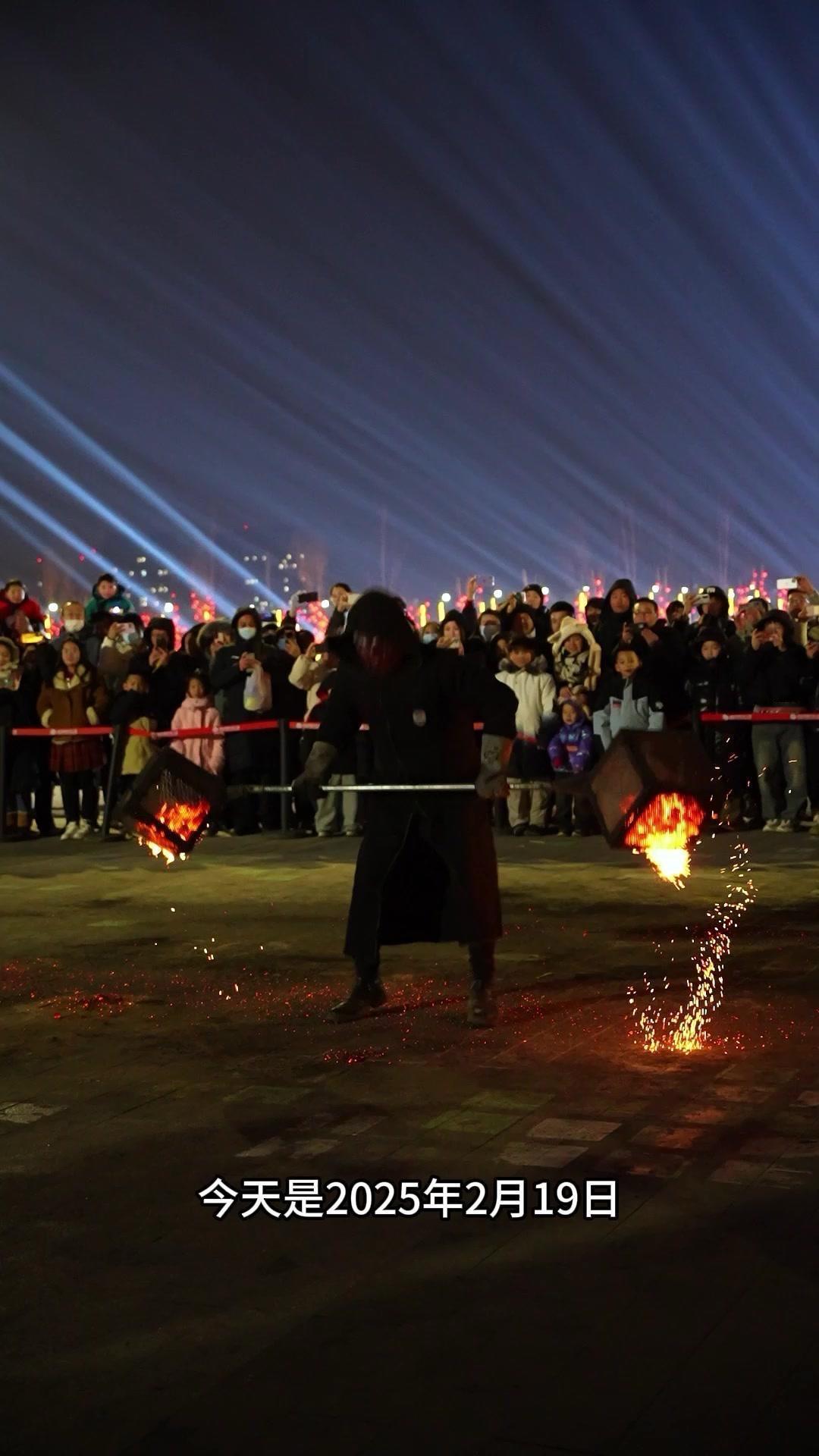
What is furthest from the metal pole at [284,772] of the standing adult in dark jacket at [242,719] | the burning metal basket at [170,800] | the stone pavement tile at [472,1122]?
the stone pavement tile at [472,1122]

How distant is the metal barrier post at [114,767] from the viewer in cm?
1895

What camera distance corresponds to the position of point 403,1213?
581 cm

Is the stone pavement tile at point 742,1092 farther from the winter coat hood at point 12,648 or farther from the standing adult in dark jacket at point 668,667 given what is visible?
the winter coat hood at point 12,648

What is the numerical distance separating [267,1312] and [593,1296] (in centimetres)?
87

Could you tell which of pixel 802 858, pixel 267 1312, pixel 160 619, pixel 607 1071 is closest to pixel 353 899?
pixel 607 1071

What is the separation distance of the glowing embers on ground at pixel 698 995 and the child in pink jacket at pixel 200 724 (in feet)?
22.8

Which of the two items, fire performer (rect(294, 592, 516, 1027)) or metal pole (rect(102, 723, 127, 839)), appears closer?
fire performer (rect(294, 592, 516, 1027))

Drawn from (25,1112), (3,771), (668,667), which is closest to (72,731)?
(3,771)

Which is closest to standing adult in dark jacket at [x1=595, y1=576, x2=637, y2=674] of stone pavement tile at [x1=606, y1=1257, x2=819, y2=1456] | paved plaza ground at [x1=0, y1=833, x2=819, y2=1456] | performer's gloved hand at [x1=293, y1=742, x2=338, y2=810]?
paved plaza ground at [x1=0, y1=833, x2=819, y2=1456]

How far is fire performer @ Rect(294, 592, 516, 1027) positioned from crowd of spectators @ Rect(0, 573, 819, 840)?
7.05m

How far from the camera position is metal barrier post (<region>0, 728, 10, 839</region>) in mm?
19438

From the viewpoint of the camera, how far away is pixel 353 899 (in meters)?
9.19

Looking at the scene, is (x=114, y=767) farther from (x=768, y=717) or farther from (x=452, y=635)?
(x=768, y=717)

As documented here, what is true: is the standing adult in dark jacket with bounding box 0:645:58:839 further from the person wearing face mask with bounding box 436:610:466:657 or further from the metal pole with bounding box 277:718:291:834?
the person wearing face mask with bounding box 436:610:466:657
